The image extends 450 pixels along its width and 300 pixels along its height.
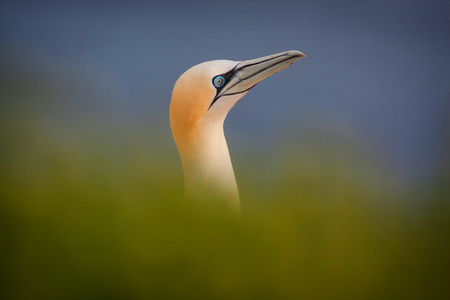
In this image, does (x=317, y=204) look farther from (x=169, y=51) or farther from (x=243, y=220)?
(x=169, y=51)

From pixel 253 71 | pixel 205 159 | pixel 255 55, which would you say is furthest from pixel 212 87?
pixel 255 55

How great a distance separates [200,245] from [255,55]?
3.20 metres

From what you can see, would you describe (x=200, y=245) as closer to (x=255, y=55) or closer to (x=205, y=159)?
(x=205, y=159)

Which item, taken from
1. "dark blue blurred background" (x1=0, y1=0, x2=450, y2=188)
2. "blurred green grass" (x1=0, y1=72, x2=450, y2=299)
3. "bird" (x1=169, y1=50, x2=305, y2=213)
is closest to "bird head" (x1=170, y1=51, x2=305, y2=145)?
"bird" (x1=169, y1=50, x2=305, y2=213)

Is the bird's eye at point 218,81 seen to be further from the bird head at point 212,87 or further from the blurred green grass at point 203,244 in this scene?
the blurred green grass at point 203,244

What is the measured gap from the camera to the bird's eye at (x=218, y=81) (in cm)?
272

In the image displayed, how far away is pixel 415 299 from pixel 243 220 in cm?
19

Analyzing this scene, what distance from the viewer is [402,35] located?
3.79 m

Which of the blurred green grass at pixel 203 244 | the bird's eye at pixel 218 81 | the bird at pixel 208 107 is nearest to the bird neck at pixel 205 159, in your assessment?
the bird at pixel 208 107

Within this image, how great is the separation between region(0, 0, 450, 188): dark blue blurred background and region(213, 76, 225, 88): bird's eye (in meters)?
0.46

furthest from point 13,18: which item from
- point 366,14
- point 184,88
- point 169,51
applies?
point 366,14

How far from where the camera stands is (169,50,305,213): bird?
8.58ft

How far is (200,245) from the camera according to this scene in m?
0.43

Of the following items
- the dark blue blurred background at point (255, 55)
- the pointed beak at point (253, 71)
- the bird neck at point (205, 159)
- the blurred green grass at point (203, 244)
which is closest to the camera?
the blurred green grass at point (203, 244)
